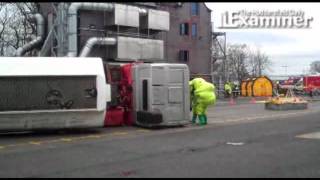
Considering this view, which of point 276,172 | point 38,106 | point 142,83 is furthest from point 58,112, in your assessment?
point 276,172

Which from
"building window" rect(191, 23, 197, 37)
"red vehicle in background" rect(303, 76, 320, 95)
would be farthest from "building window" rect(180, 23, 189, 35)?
"red vehicle in background" rect(303, 76, 320, 95)

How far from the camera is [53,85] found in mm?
15094

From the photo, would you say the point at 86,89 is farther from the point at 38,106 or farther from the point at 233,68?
the point at 233,68

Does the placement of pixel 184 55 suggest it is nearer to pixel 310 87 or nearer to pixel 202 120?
pixel 310 87

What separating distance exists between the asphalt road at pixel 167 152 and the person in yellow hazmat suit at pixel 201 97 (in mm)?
1153

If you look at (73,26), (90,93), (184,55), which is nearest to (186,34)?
(184,55)

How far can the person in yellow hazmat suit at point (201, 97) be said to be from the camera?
1839cm

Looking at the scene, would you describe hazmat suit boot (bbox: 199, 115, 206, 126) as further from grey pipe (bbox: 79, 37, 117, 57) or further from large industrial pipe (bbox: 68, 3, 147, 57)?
large industrial pipe (bbox: 68, 3, 147, 57)

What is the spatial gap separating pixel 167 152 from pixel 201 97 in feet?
21.9

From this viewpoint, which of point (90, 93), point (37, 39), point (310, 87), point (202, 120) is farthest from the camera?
point (310, 87)

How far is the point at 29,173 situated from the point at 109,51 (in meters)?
39.9

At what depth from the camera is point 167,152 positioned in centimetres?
1191

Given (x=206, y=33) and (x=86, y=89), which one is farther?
(x=206, y=33)

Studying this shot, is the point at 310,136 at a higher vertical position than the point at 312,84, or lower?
lower
